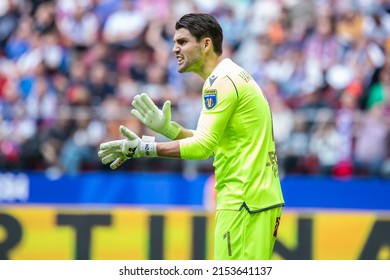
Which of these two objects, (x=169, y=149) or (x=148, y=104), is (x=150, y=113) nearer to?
(x=148, y=104)

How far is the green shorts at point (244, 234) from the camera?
7.06 metres

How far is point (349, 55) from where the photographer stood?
15.6 meters

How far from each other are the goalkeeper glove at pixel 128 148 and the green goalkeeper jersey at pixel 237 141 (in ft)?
0.85

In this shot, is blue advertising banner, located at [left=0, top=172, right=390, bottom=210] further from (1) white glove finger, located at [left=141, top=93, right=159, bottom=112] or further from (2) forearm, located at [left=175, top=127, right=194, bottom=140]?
(1) white glove finger, located at [left=141, top=93, right=159, bottom=112]

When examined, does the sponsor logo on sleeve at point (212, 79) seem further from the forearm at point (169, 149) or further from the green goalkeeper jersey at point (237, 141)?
the forearm at point (169, 149)

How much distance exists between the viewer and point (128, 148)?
7160 mm

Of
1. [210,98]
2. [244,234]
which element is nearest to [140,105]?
[210,98]

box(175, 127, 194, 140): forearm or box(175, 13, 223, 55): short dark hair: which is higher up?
box(175, 13, 223, 55): short dark hair

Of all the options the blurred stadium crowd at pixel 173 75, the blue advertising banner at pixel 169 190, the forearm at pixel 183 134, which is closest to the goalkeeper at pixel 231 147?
the forearm at pixel 183 134

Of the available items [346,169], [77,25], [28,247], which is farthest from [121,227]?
[77,25]

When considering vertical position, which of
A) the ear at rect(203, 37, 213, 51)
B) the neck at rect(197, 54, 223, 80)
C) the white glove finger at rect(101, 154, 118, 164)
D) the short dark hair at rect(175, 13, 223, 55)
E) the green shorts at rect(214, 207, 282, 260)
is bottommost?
the green shorts at rect(214, 207, 282, 260)

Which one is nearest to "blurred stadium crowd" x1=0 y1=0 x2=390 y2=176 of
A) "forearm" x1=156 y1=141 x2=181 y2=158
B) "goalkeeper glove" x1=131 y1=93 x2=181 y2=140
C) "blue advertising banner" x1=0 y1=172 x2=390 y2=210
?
"blue advertising banner" x1=0 y1=172 x2=390 y2=210

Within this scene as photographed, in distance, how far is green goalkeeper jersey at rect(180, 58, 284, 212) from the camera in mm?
6984

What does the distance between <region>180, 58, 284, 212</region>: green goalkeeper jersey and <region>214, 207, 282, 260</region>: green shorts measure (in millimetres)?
60
